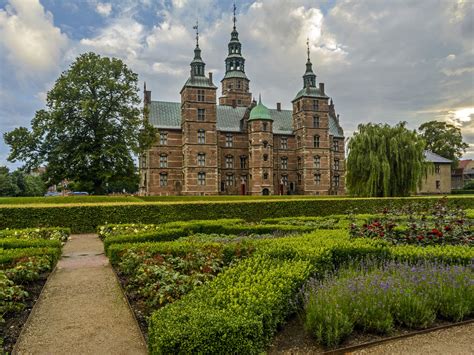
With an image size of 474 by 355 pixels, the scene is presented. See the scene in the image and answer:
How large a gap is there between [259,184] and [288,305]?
4066 cm

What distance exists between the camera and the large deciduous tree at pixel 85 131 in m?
29.7

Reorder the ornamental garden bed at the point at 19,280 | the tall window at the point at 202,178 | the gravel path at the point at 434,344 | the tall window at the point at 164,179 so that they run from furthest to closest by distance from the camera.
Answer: the tall window at the point at 164,179
the tall window at the point at 202,178
the ornamental garden bed at the point at 19,280
the gravel path at the point at 434,344

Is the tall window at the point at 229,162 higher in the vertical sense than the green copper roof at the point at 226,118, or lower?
lower

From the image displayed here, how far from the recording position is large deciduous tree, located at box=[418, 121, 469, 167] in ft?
204

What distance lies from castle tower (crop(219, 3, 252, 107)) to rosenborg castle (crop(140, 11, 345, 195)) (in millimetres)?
6783

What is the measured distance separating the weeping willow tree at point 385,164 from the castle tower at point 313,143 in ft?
59.9

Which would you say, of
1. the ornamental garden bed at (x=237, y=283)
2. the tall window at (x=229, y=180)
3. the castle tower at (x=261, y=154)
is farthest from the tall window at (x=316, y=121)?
the ornamental garden bed at (x=237, y=283)

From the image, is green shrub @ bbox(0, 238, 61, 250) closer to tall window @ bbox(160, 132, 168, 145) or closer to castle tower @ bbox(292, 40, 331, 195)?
tall window @ bbox(160, 132, 168, 145)

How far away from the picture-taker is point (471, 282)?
6.11m

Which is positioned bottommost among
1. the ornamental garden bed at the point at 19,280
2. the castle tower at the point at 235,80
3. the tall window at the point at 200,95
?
the ornamental garden bed at the point at 19,280

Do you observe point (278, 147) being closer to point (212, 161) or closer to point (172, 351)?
point (212, 161)

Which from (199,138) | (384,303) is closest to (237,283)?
(384,303)

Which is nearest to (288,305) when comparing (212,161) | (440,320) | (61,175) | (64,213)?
(440,320)

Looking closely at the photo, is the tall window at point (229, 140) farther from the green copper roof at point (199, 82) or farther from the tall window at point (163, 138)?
the tall window at point (163, 138)
